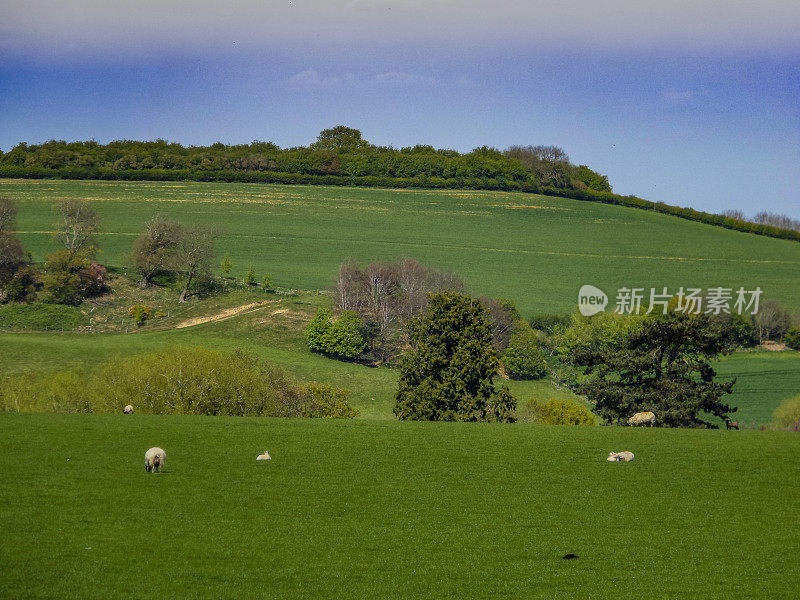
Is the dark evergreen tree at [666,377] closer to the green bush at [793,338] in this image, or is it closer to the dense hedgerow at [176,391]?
the dense hedgerow at [176,391]

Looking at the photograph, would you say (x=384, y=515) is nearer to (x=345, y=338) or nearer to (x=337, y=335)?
(x=345, y=338)

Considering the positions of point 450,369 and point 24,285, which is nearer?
point 450,369

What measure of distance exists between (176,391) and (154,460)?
71.8 feet

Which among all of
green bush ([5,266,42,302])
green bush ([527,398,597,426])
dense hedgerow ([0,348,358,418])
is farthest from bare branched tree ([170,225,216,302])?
green bush ([527,398,597,426])

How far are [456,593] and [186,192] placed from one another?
106m

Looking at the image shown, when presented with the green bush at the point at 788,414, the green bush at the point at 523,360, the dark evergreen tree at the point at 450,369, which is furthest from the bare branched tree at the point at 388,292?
the dark evergreen tree at the point at 450,369

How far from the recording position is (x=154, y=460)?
56.7 feet

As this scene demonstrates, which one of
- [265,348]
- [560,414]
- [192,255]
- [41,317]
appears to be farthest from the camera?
[192,255]

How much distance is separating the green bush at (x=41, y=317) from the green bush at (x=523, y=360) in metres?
36.7

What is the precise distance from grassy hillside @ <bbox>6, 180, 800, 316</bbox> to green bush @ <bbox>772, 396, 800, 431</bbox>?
20.7 meters

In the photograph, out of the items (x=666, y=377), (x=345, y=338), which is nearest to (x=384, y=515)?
(x=666, y=377)

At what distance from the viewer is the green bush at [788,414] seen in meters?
56.7

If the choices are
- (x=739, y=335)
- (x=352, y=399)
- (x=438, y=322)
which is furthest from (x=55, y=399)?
(x=739, y=335)

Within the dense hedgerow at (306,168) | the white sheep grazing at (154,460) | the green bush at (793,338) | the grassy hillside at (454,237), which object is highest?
the dense hedgerow at (306,168)
